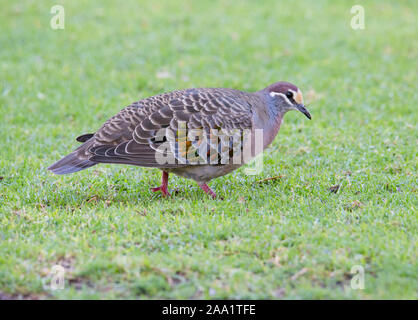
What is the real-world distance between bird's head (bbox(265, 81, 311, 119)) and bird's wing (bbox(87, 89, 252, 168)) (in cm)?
45

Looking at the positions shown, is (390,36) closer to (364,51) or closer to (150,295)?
(364,51)

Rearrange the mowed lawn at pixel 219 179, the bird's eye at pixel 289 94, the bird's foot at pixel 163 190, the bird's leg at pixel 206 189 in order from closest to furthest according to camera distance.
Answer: the mowed lawn at pixel 219 179
the bird's leg at pixel 206 189
the bird's foot at pixel 163 190
the bird's eye at pixel 289 94

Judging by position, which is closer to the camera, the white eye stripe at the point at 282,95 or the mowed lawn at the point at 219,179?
the mowed lawn at the point at 219,179

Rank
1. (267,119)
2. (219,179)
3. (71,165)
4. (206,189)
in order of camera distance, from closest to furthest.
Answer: (71,165), (206,189), (267,119), (219,179)

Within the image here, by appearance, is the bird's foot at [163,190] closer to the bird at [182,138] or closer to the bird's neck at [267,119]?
the bird at [182,138]

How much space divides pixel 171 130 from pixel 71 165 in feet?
3.56

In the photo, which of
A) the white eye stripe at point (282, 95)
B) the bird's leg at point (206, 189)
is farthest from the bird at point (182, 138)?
the white eye stripe at point (282, 95)

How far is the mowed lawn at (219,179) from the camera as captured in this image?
4.77 meters

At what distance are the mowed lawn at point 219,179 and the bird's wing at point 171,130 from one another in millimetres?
490

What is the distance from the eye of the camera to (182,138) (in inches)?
243

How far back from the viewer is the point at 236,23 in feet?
45.4

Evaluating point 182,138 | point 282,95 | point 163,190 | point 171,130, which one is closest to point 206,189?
point 163,190

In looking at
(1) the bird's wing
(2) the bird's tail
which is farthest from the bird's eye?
(2) the bird's tail

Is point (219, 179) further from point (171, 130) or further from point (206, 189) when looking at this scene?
point (171, 130)
